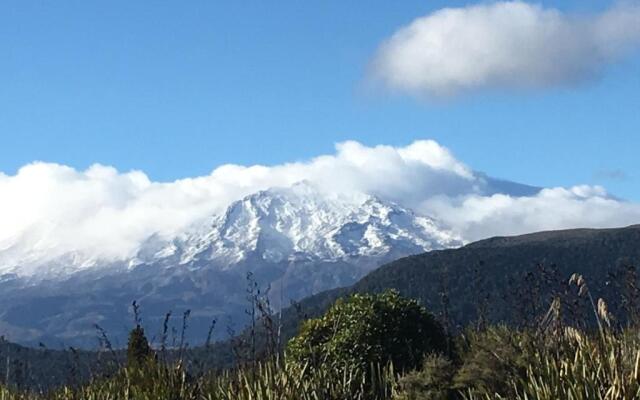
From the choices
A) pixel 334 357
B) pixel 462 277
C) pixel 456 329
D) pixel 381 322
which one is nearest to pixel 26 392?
pixel 334 357

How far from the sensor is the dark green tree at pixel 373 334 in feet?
55.0

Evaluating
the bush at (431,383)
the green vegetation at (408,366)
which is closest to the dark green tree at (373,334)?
the green vegetation at (408,366)

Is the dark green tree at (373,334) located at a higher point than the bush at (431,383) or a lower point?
higher

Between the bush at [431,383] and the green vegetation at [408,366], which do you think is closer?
the green vegetation at [408,366]

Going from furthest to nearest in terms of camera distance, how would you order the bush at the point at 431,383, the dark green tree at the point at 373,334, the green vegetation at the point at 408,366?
the dark green tree at the point at 373,334, the bush at the point at 431,383, the green vegetation at the point at 408,366

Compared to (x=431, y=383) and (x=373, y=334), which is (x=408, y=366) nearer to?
(x=373, y=334)

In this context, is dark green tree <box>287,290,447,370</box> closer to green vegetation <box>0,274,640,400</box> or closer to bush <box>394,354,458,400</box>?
green vegetation <box>0,274,640,400</box>

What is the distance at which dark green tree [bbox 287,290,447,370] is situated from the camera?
1677 cm

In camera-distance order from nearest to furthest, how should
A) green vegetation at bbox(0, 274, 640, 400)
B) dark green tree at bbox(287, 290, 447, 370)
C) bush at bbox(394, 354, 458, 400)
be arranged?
1. green vegetation at bbox(0, 274, 640, 400)
2. bush at bbox(394, 354, 458, 400)
3. dark green tree at bbox(287, 290, 447, 370)

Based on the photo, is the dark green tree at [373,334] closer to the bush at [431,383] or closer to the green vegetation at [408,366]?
the green vegetation at [408,366]

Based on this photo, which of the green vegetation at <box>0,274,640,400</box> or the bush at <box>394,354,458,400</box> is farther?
the bush at <box>394,354,458,400</box>

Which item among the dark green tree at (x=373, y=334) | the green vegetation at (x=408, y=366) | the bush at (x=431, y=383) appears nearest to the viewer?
the green vegetation at (x=408, y=366)

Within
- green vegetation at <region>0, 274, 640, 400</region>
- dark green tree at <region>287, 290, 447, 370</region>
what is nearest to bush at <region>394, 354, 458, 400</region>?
green vegetation at <region>0, 274, 640, 400</region>

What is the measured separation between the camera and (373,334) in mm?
17078
